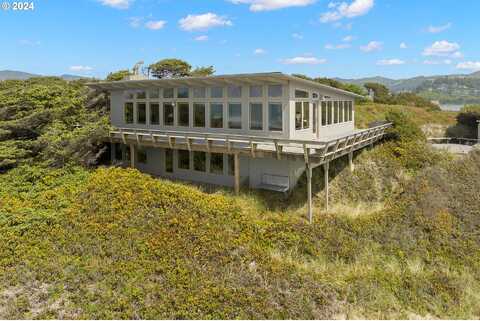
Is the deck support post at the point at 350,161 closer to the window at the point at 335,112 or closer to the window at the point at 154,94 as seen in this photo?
the window at the point at 335,112

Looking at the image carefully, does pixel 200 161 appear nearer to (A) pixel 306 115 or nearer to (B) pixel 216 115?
(B) pixel 216 115

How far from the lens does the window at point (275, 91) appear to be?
509 inches

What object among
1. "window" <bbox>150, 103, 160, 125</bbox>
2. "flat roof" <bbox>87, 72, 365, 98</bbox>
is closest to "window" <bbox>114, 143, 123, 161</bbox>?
"window" <bbox>150, 103, 160, 125</bbox>

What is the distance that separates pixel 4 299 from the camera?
716 centimetres

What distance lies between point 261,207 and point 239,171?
2431mm

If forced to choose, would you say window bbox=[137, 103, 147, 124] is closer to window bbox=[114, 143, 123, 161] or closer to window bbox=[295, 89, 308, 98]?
window bbox=[114, 143, 123, 161]

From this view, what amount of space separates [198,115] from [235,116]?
2010mm

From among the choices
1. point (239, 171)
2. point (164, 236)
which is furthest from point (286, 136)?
point (164, 236)

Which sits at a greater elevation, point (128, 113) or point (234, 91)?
point (234, 91)

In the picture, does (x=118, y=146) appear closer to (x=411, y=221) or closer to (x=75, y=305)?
(x=75, y=305)

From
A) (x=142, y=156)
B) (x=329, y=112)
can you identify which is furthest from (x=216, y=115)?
(x=329, y=112)

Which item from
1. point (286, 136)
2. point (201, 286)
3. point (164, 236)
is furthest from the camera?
point (286, 136)

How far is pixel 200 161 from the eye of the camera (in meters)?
15.2

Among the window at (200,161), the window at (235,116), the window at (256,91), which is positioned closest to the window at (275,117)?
the window at (256,91)
